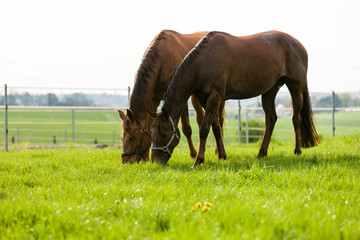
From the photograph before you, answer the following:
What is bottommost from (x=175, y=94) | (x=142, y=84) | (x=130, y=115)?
(x=130, y=115)

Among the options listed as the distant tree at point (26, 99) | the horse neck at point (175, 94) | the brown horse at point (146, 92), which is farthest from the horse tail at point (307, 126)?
the distant tree at point (26, 99)

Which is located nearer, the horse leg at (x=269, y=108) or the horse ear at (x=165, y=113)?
the horse ear at (x=165, y=113)

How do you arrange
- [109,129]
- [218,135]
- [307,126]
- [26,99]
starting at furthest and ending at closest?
1. [109,129]
2. [26,99]
3. [307,126]
4. [218,135]

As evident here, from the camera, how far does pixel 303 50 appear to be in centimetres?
620

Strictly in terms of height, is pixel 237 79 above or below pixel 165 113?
above

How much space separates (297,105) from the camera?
6191 mm

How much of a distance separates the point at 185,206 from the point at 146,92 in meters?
2.86

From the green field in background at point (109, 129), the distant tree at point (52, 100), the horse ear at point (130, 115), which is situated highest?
the distant tree at point (52, 100)

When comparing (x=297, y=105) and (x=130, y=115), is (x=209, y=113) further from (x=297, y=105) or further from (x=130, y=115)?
(x=297, y=105)

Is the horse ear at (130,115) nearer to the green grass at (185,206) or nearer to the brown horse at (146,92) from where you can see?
the brown horse at (146,92)

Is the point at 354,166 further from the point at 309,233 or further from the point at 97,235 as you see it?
the point at 97,235

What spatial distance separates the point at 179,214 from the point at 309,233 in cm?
88

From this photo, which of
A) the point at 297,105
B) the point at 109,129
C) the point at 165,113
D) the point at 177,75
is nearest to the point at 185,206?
the point at 165,113

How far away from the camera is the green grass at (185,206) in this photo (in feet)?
6.85
